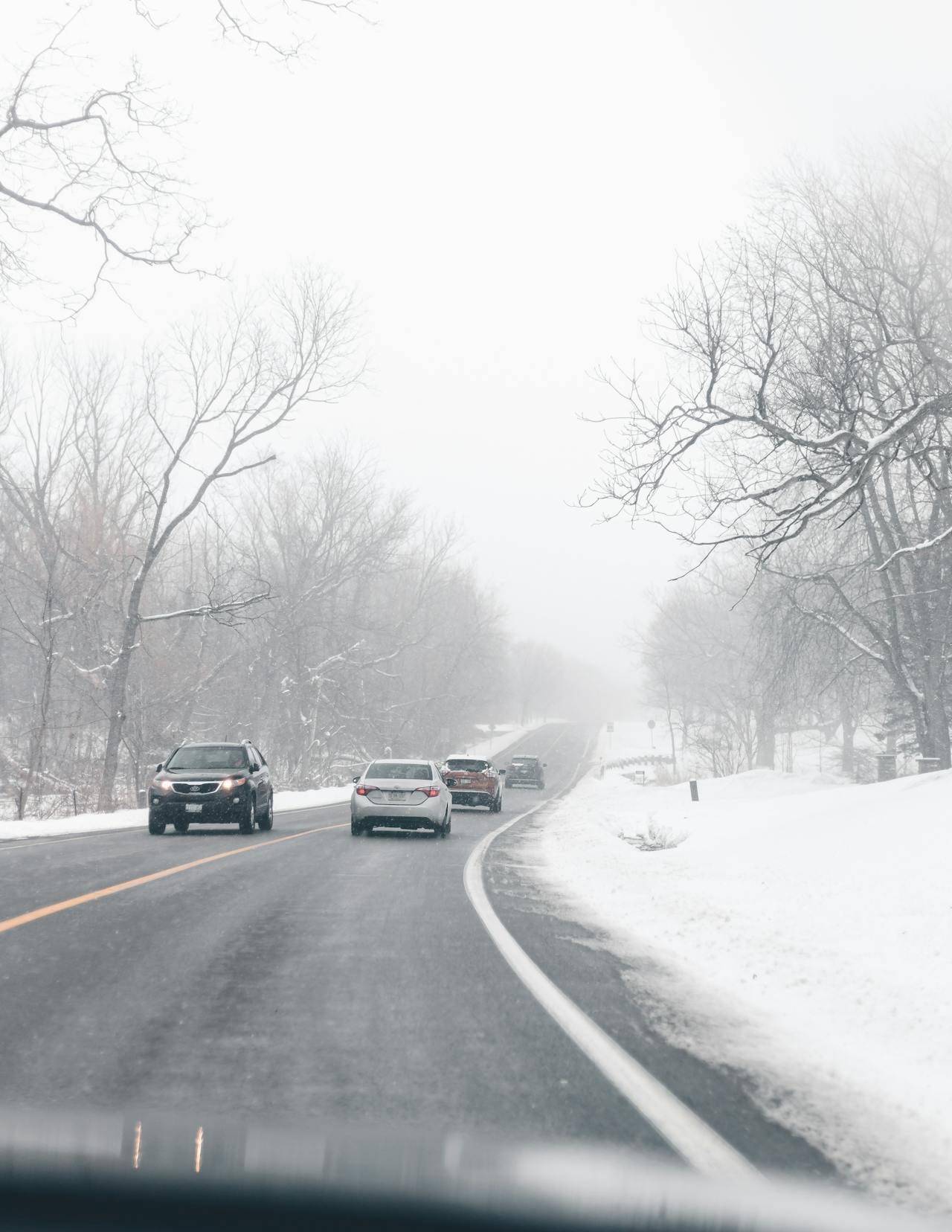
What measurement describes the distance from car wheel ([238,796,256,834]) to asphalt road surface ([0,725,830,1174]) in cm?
769

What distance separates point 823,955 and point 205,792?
13.8 metres

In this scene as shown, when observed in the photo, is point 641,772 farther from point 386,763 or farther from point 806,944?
point 806,944

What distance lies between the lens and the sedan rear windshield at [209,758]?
21094mm

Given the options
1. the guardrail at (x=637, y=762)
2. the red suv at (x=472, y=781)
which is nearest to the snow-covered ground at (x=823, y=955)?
the red suv at (x=472, y=781)

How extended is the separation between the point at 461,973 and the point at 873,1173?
3.83m

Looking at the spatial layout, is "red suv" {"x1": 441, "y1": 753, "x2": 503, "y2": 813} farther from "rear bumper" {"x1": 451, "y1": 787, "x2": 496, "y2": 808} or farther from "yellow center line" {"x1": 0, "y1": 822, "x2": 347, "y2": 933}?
"yellow center line" {"x1": 0, "y1": 822, "x2": 347, "y2": 933}

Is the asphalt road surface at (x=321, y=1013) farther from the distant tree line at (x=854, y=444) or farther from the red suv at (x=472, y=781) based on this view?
the red suv at (x=472, y=781)

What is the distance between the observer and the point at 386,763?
21281 mm

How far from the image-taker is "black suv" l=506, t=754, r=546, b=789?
177 feet

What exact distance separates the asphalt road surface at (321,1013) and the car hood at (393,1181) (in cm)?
122

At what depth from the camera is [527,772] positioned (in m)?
53.9

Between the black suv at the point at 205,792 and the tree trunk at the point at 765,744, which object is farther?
the tree trunk at the point at 765,744

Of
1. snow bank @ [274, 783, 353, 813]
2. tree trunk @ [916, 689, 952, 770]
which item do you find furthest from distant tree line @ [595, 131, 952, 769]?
snow bank @ [274, 783, 353, 813]

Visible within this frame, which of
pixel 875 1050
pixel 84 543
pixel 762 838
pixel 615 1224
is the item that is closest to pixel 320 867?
pixel 762 838
